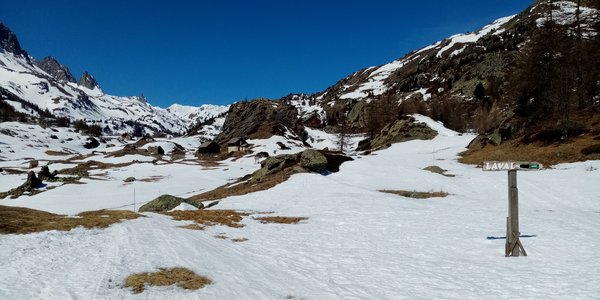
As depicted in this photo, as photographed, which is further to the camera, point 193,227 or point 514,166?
point 193,227

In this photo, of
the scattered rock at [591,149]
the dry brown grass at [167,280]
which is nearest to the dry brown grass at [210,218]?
the dry brown grass at [167,280]

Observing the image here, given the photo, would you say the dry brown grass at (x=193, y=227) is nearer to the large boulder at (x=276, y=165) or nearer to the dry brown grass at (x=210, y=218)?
the dry brown grass at (x=210, y=218)

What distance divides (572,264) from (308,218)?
42.8 ft

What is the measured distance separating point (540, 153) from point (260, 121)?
438 ft

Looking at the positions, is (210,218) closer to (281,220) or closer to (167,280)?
(281,220)

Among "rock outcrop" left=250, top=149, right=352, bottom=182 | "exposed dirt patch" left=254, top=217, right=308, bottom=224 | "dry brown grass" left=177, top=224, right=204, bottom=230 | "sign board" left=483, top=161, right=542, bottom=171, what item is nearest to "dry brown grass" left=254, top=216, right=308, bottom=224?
"exposed dirt patch" left=254, top=217, right=308, bottom=224


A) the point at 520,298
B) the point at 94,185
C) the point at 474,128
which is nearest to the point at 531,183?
the point at 520,298

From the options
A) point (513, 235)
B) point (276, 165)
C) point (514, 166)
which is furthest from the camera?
point (276, 165)

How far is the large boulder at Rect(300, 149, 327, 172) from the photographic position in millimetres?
43656

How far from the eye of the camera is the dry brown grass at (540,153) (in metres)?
37.6

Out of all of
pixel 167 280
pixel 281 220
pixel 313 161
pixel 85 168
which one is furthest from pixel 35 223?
pixel 85 168

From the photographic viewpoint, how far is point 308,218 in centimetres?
2170

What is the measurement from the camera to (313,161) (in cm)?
4394

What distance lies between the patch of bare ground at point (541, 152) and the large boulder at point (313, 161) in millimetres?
19452
